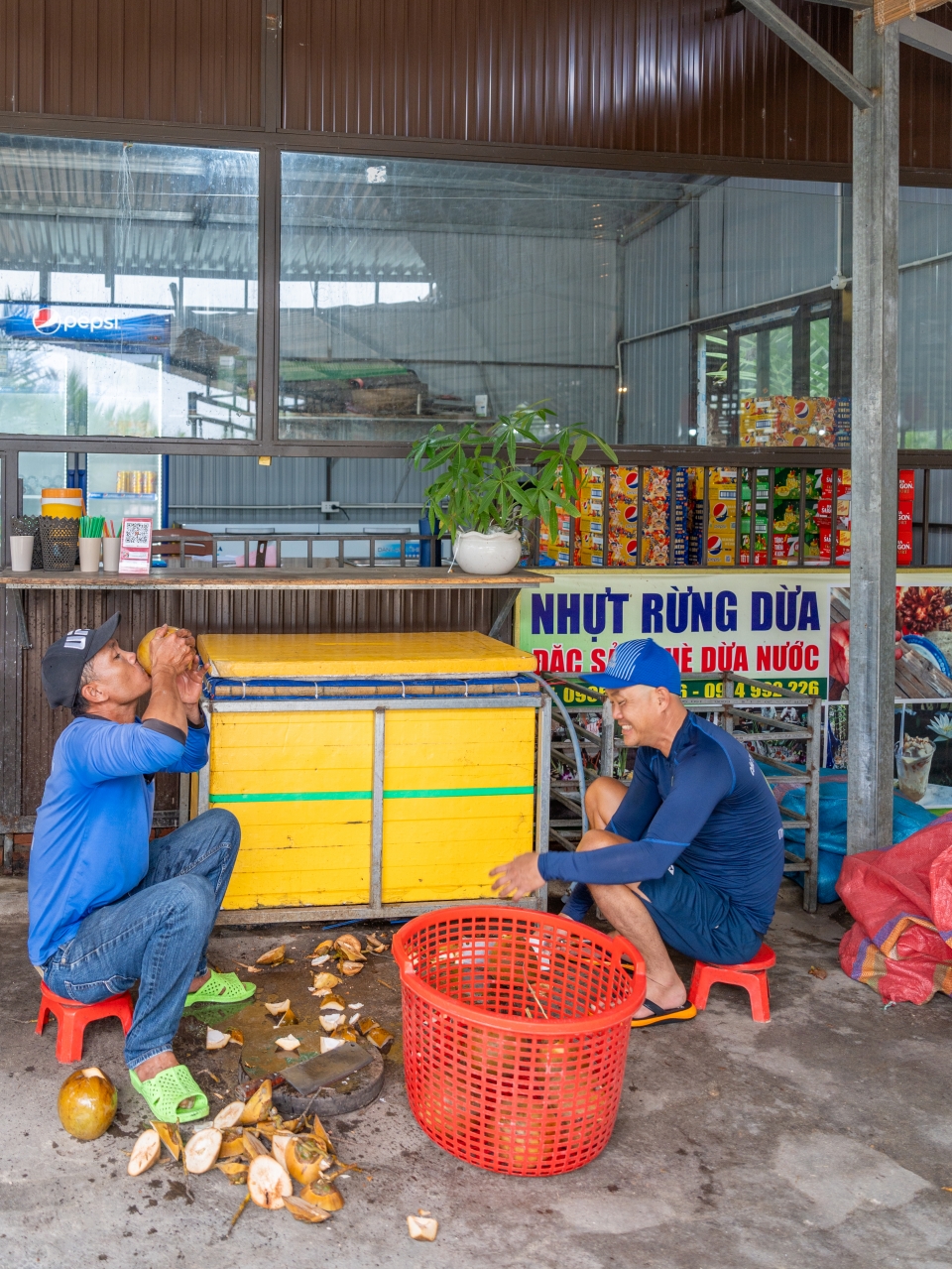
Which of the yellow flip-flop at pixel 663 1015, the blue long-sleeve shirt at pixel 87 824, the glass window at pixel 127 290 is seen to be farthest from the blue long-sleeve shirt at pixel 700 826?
the glass window at pixel 127 290

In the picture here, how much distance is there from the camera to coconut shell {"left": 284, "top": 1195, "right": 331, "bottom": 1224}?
2.47 meters

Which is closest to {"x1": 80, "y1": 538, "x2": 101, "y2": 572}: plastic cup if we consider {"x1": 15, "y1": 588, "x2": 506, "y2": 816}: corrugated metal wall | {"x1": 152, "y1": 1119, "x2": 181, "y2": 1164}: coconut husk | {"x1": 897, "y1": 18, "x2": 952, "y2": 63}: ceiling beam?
{"x1": 15, "y1": 588, "x2": 506, "y2": 816}: corrugated metal wall

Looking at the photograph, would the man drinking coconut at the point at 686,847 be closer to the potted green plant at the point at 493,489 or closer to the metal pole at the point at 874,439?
the metal pole at the point at 874,439

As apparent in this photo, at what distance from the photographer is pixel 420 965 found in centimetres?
305

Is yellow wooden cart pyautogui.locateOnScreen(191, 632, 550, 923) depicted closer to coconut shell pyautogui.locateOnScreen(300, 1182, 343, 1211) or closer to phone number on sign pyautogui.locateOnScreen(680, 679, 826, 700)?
phone number on sign pyautogui.locateOnScreen(680, 679, 826, 700)

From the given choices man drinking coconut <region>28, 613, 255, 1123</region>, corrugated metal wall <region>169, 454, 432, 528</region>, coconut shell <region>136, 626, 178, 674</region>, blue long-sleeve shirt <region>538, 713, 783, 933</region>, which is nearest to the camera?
man drinking coconut <region>28, 613, 255, 1123</region>

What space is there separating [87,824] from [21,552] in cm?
177

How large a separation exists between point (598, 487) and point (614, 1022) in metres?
3.19

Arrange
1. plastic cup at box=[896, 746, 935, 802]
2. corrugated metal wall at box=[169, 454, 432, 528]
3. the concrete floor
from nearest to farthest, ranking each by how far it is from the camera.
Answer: the concrete floor, plastic cup at box=[896, 746, 935, 802], corrugated metal wall at box=[169, 454, 432, 528]

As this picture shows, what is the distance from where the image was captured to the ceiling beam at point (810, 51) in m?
3.95

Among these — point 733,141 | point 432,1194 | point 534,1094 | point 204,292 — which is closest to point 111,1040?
point 432,1194

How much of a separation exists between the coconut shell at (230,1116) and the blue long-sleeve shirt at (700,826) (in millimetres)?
958

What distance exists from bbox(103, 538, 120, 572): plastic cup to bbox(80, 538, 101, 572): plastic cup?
30 mm

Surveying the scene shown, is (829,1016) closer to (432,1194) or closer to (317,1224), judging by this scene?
(432,1194)
